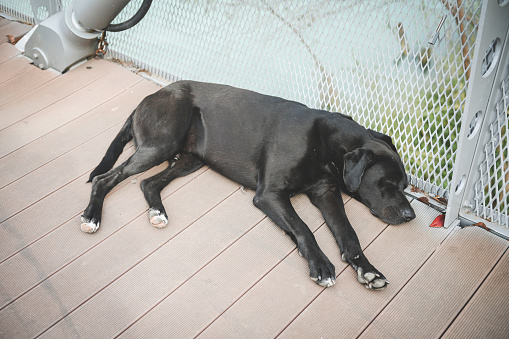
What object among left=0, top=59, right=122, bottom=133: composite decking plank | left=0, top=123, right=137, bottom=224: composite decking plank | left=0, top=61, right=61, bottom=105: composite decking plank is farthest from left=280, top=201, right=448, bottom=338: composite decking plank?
left=0, top=61, right=61, bottom=105: composite decking plank

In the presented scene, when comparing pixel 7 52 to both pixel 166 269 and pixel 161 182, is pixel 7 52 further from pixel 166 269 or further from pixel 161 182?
pixel 166 269

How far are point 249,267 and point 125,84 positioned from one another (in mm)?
2164

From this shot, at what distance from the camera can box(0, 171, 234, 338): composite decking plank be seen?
2006mm

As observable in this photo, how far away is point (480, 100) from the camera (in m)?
2.19

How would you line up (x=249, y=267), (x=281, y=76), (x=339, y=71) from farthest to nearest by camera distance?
(x=281, y=76) < (x=339, y=71) < (x=249, y=267)

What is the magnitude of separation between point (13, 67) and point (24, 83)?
338 mm

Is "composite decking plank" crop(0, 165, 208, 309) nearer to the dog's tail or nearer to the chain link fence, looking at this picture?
the dog's tail

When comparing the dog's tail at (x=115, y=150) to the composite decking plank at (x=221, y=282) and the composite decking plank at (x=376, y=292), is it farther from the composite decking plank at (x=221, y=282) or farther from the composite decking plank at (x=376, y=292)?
the composite decking plank at (x=376, y=292)

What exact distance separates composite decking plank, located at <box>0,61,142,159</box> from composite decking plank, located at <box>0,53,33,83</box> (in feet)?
2.16

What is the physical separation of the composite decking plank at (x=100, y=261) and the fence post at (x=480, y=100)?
131 centimetres

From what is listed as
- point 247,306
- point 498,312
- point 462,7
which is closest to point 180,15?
A: point 462,7

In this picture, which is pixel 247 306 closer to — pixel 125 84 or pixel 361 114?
pixel 361 114

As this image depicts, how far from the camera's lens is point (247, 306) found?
6.82 feet

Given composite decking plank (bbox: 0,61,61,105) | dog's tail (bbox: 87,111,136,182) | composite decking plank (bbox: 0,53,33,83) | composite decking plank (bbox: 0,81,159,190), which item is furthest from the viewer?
composite decking plank (bbox: 0,53,33,83)
